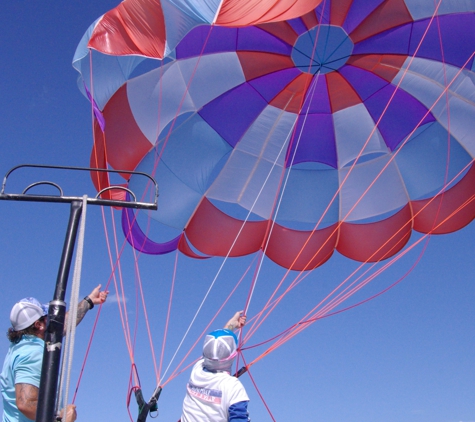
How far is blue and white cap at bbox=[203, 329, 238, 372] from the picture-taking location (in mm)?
3315

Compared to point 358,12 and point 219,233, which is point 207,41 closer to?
point 358,12

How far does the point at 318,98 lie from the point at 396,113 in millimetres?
1097

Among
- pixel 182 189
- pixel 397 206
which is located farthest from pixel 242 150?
pixel 397 206

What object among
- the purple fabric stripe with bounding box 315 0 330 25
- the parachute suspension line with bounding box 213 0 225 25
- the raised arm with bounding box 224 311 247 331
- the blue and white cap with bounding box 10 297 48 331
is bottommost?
the blue and white cap with bounding box 10 297 48 331

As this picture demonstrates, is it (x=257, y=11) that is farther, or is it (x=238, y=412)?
(x=257, y=11)

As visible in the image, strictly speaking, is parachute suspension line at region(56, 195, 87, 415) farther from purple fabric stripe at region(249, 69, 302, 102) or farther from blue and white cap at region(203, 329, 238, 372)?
purple fabric stripe at region(249, 69, 302, 102)

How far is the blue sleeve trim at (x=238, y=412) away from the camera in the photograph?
2992mm

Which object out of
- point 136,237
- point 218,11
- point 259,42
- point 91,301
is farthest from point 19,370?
point 259,42

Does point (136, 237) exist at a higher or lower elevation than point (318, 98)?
lower

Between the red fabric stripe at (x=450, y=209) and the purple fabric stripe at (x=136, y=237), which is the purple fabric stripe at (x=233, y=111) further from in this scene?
the red fabric stripe at (x=450, y=209)

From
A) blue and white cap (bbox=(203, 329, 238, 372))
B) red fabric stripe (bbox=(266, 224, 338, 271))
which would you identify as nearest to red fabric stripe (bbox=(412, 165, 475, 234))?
red fabric stripe (bbox=(266, 224, 338, 271))

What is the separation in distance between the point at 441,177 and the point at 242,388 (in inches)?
215

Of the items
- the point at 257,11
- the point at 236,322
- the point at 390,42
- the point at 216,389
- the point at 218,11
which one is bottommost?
the point at 216,389

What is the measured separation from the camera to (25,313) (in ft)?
9.31
